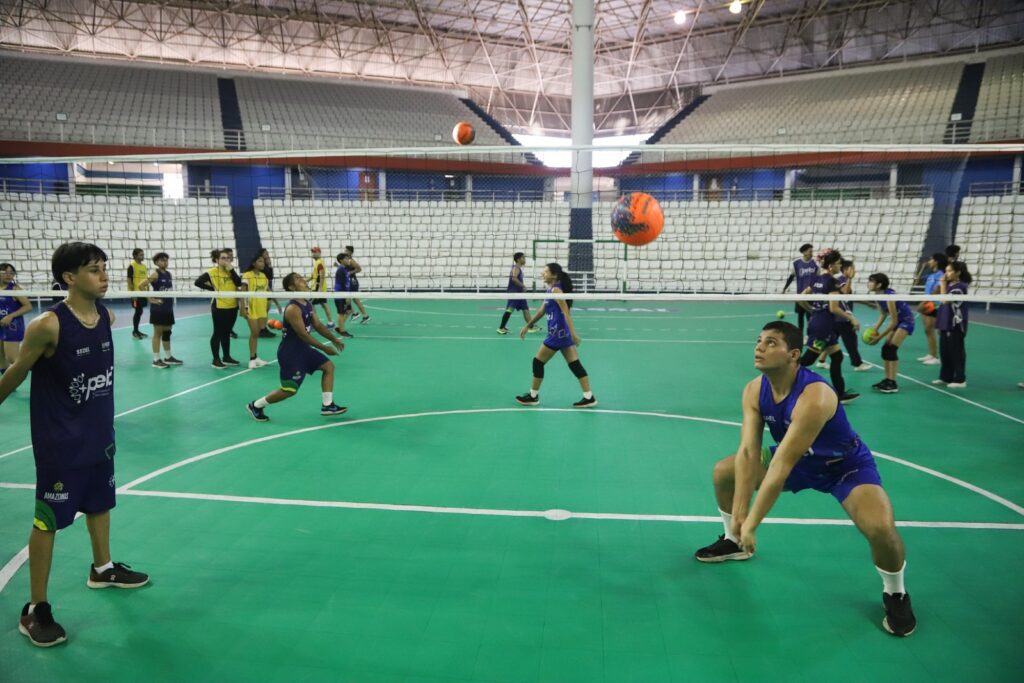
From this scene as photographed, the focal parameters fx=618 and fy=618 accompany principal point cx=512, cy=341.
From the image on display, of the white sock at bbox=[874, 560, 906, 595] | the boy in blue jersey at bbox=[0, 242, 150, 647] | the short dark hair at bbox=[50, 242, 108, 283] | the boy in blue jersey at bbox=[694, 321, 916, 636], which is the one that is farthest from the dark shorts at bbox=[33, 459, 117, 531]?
the white sock at bbox=[874, 560, 906, 595]

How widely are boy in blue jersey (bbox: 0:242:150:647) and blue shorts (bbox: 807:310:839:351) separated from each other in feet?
26.6

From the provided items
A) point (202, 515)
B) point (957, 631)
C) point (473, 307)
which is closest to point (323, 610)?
point (202, 515)

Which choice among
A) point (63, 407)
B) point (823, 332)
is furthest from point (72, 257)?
point (823, 332)

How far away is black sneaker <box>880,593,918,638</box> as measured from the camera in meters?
3.38

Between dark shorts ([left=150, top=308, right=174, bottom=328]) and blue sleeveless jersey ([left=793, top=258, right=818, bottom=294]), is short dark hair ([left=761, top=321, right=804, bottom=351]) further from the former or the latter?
dark shorts ([left=150, top=308, right=174, bottom=328])

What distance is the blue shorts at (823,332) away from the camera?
8.37m

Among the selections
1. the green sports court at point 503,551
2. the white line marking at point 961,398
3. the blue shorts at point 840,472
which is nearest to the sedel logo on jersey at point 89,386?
the green sports court at point 503,551

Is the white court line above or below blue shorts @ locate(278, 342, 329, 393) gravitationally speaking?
below

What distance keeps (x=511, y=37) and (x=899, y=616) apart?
134 feet

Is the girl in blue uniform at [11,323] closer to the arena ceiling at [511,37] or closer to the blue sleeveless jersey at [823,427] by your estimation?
the blue sleeveless jersey at [823,427]

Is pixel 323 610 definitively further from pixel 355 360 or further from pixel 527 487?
pixel 355 360

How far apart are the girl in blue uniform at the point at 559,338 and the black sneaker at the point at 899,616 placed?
4.74m

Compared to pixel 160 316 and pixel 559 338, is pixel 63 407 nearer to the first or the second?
pixel 559 338

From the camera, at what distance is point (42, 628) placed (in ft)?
10.8
